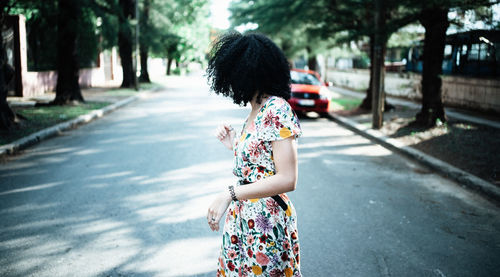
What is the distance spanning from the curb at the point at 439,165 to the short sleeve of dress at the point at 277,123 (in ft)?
16.8

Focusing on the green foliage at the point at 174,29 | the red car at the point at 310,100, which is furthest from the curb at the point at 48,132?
the green foliage at the point at 174,29

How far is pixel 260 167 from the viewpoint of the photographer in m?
2.10

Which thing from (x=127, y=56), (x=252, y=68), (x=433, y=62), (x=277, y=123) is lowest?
(x=277, y=123)

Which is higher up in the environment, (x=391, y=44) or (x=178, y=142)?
(x=391, y=44)

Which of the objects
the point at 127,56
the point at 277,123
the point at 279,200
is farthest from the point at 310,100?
the point at 127,56

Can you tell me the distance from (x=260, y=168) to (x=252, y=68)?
1.61 ft

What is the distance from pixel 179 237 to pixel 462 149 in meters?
6.65

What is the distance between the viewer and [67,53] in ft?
53.9

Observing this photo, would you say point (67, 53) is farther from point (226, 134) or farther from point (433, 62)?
point (226, 134)

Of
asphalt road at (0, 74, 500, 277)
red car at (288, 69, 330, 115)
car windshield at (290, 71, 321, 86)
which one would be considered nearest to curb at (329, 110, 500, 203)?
asphalt road at (0, 74, 500, 277)

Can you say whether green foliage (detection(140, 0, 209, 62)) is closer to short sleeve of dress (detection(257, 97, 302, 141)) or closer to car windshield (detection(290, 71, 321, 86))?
car windshield (detection(290, 71, 321, 86))

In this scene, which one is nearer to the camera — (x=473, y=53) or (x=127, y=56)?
(x=473, y=53)

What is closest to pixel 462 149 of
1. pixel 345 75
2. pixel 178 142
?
pixel 178 142

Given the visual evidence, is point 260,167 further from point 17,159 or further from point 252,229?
point 17,159
